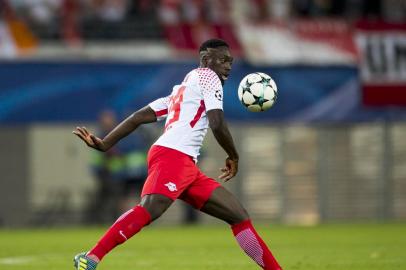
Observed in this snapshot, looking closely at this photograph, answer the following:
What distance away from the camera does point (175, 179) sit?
9000 mm

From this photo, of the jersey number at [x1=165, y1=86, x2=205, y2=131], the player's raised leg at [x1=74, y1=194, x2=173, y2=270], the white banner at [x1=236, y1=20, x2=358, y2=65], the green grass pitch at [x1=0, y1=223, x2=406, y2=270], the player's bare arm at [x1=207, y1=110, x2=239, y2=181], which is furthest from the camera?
the white banner at [x1=236, y1=20, x2=358, y2=65]

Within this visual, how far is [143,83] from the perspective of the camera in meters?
20.9

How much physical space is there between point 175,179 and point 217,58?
1.12m

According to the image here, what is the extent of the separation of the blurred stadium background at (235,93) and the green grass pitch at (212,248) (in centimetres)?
252

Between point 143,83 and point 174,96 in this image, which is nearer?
point 174,96

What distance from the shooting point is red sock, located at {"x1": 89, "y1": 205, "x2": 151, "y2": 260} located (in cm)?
884

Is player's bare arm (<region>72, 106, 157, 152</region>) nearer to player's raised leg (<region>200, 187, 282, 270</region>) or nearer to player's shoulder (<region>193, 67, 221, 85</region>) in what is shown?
player's shoulder (<region>193, 67, 221, 85</region>)

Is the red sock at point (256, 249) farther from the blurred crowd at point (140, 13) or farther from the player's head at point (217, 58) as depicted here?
the blurred crowd at point (140, 13)

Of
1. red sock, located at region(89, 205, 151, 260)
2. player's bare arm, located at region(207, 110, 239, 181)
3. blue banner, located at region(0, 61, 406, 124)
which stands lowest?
red sock, located at region(89, 205, 151, 260)

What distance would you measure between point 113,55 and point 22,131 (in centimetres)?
296

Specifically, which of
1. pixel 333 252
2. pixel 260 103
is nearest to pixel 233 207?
pixel 260 103

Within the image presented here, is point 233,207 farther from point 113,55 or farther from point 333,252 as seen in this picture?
point 113,55

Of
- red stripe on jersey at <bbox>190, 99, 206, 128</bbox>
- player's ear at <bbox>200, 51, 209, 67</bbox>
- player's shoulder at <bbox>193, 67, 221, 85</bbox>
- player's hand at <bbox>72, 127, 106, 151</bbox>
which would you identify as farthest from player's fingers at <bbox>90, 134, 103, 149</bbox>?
player's ear at <bbox>200, 51, 209, 67</bbox>

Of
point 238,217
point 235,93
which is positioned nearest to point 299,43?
point 235,93
